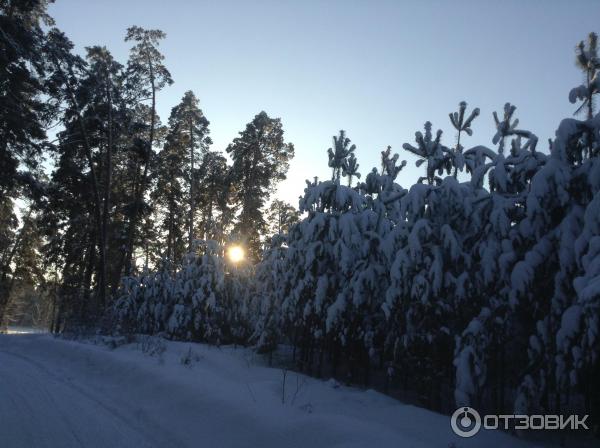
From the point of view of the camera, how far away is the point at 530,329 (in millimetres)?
6910

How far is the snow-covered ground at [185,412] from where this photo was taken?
192 inches

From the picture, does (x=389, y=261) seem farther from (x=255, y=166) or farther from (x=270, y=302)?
(x=255, y=166)

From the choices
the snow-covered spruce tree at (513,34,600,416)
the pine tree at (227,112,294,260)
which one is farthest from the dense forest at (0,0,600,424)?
the pine tree at (227,112,294,260)

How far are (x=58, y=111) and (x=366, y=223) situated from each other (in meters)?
16.6

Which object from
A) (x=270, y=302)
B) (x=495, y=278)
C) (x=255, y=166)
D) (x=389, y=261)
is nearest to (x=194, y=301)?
(x=270, y=302)

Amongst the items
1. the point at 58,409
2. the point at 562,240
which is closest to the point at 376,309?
the point at 562,240

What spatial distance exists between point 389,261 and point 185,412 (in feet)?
15.7

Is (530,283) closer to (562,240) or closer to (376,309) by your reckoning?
(562,240)

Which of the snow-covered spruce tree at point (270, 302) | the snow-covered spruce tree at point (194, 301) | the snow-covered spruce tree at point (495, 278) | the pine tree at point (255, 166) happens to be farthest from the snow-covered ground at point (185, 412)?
the pine tree at point (255, 166)

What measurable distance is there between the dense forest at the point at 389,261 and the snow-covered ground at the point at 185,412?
1153 mm

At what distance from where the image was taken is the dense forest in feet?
19.8

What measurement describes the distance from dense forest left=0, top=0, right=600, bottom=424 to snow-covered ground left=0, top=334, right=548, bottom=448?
3.78ft

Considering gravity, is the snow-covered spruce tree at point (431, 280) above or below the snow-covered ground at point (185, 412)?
above

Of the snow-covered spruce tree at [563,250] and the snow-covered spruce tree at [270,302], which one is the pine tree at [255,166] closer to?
the snow-covered spruce tree at [270,302]
